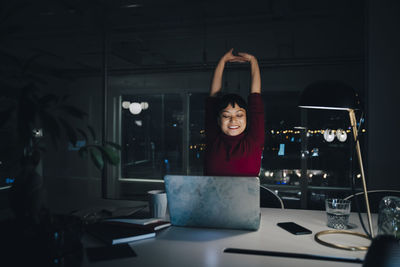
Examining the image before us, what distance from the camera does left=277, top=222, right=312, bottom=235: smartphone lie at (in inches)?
49.9

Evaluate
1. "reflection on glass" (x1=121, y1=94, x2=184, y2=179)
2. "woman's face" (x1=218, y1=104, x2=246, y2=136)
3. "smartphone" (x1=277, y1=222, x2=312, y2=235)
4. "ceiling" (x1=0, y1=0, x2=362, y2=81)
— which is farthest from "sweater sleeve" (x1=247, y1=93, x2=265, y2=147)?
"reflection on glass" (x1=121, y1=94, x2=184, y2=179)

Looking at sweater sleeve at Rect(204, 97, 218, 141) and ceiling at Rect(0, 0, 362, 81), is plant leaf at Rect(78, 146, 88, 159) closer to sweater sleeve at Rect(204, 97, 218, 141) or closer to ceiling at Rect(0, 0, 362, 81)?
sweater sleeve at Rect(204, 97, 218, 141)

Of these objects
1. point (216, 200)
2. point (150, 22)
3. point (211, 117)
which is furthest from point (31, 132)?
point (150, 22)

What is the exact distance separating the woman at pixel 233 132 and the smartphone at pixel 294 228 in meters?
0.59

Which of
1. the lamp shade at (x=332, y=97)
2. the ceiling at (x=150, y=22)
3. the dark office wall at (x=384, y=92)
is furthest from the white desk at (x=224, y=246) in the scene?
the ceiling at (x=150, y=22)

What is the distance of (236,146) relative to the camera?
1.99 m

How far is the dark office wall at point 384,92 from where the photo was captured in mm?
2752

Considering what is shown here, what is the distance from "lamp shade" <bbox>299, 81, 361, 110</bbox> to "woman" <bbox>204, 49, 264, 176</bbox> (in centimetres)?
66

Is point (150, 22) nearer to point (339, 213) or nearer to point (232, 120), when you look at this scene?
point (232, 120)

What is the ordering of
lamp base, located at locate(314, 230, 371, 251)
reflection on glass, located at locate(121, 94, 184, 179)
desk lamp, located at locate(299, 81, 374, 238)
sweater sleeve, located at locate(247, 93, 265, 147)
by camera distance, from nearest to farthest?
lamp base, located at locate(314, 230, 371, 251) < desk lamp, located at locate(299, 81, 374, 238) < sweater sleeve, located at locate(247, 93, 265, 147) < reflection on glass, located at locate(121, 94, 184, 179)

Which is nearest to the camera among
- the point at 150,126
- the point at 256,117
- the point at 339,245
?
the point at 339,245

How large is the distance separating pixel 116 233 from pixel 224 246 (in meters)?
0.44

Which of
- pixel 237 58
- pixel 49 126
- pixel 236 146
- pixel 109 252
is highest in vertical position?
pixel 237 58

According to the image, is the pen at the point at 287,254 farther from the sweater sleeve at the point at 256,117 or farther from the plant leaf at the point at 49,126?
the sweater sleeve at the point at 256,117
